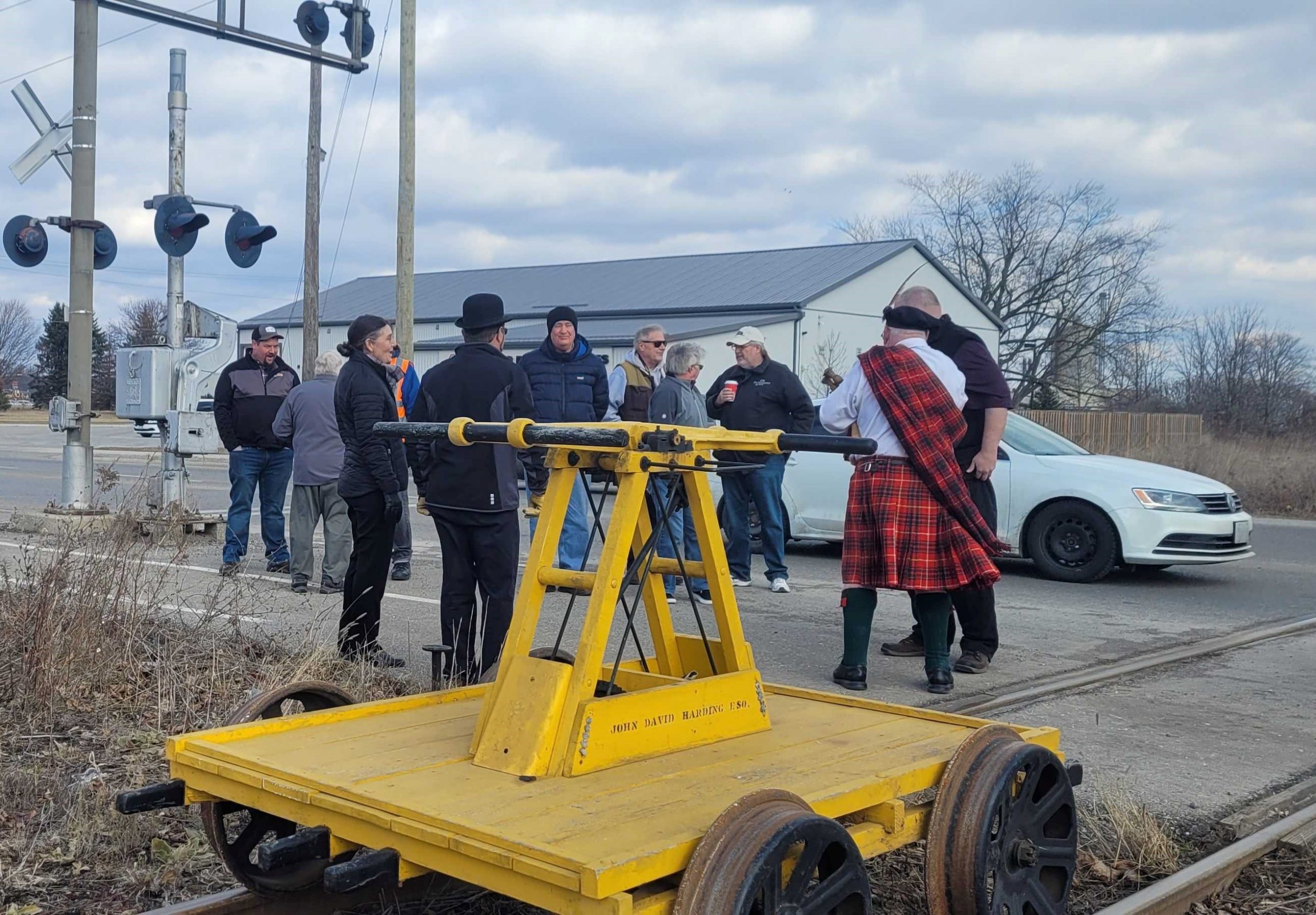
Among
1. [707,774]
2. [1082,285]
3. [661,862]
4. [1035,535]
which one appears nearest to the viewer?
[661,862]

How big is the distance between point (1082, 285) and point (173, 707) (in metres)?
49.6

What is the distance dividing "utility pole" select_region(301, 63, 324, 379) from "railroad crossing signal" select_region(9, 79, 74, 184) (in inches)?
418

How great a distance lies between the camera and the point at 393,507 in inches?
272

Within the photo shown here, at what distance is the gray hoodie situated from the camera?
9.52m

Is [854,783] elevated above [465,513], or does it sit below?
below

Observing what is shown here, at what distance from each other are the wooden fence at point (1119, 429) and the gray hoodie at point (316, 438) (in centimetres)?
2402

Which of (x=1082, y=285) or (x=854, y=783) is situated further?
(x=1082, y=285)

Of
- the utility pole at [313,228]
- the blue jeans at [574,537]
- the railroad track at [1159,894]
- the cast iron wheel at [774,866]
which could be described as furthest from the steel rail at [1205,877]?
the utility pole at [313,228]

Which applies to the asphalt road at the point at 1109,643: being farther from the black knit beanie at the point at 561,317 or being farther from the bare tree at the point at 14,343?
the bare tree at the point at 14,343

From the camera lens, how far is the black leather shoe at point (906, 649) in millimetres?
7715

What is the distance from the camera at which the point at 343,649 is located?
6680 millimetres

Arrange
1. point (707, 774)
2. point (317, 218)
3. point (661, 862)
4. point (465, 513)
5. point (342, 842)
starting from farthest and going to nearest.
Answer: point (317, 218) < point (465, 513) < point (707, 774) < point (342, 842) < point (661, 862)

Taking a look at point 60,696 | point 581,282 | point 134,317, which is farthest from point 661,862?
point 134,317

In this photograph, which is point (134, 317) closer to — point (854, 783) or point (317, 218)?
point (317, 218)
